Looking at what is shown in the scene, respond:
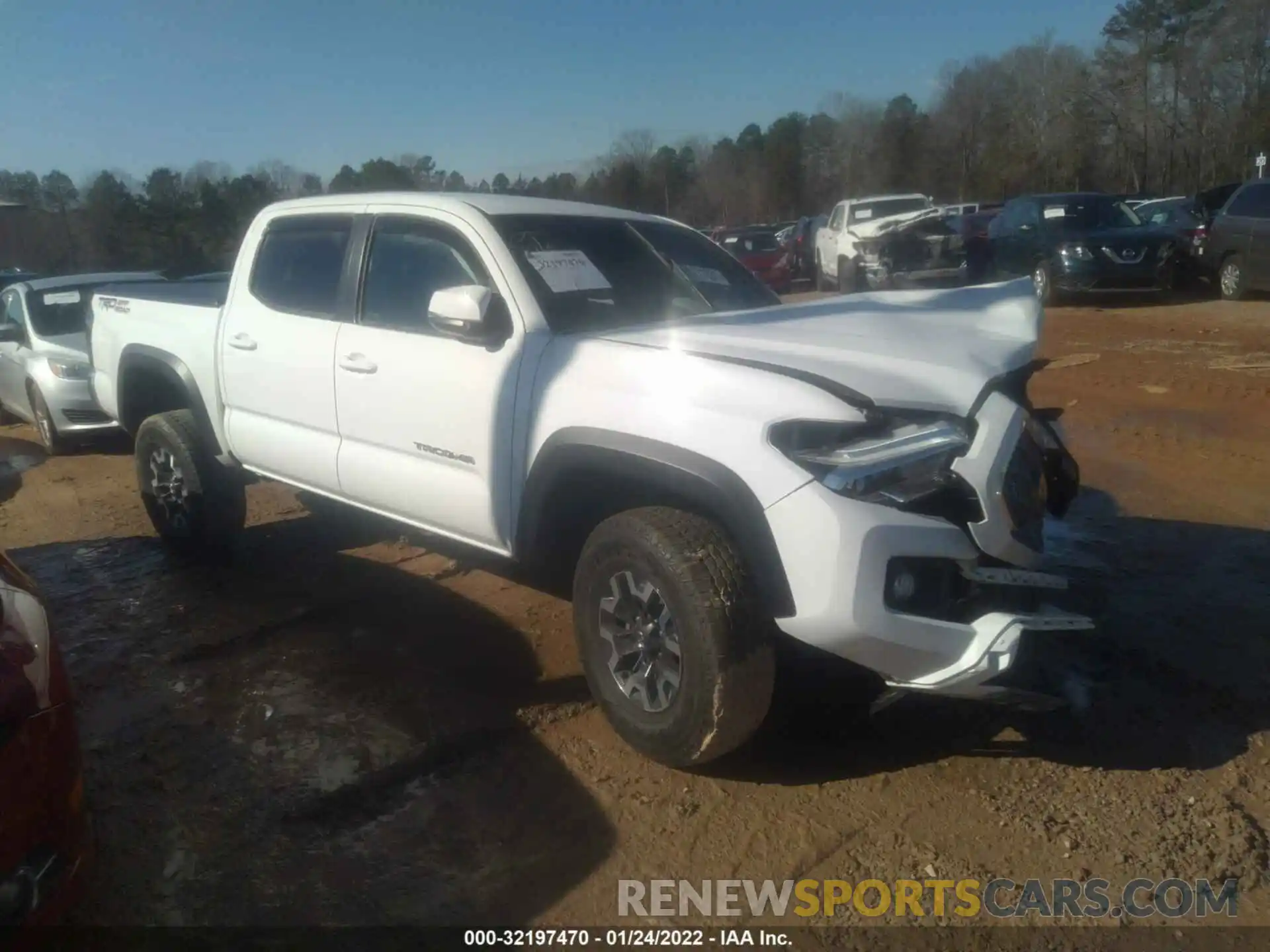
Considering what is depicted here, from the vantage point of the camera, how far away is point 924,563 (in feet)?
9.75

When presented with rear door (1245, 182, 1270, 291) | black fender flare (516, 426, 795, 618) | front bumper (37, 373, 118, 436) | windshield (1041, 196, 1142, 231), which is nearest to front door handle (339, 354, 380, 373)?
black fender flare (516, 426, 795, 618)

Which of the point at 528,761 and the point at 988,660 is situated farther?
the point at 528,761

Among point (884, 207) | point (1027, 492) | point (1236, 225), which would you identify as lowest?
point (1027, 492)

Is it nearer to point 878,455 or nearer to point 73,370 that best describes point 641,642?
point 878,455

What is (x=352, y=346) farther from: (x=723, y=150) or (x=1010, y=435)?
(x=723, y=150)

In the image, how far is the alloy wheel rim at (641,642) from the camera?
10.9 ft

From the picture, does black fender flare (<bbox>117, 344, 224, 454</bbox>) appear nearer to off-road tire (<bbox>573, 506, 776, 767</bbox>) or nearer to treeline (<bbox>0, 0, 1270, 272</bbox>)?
off-road tire (<bbox>573, 506, 776, 767</bbox>)

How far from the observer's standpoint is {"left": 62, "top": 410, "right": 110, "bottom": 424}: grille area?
8.78 meters

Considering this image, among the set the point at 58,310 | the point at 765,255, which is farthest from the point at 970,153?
the point at 58,310

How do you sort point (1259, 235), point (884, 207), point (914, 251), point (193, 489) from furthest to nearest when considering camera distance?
1. point (884, 207)
2. point (914, 251)
3. point (1259, 235)
4. point (193, 489)

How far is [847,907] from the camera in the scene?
2848 millimetres

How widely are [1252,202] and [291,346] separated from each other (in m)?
13.9

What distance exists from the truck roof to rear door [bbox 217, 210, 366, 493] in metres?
0.09

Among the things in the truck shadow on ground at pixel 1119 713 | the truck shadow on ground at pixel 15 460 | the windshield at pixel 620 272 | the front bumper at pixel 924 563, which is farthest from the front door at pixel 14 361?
the front bumper at pixel 924 563
